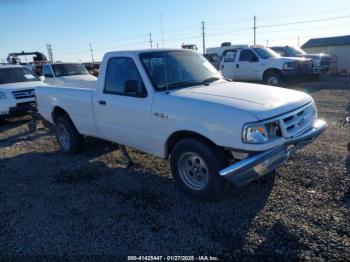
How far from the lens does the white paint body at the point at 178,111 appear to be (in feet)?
11.4

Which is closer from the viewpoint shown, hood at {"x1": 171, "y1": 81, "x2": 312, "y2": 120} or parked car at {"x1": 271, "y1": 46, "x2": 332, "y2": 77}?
hood at {"x1": 171, "y1": 81, "x2": 312, "y2": 120}

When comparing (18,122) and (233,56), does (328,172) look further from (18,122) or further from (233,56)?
(233,56)

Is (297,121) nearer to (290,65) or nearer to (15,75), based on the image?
(15,75)

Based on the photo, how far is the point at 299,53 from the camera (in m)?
18.5

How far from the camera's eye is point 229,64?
604 inches

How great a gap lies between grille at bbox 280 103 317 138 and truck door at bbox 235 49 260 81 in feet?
34.5

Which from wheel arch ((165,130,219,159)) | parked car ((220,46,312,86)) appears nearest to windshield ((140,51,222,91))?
wheel arch ((165,130,219,159))

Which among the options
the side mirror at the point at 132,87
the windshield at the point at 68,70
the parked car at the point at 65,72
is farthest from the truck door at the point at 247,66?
the side mirror at the point at 132,87

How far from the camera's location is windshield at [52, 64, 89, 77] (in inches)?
528

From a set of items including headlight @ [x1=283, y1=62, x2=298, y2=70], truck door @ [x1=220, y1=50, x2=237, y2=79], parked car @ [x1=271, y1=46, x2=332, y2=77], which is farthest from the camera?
parked car @ [x1=271, y1=46, x2=332, y2=77]

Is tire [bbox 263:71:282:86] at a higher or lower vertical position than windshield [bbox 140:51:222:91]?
lower

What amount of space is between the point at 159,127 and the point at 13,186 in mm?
2672

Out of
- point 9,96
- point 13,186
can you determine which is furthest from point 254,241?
point 9,96

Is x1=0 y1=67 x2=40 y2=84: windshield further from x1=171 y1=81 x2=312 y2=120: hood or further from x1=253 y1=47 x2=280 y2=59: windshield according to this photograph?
x1=253 y1=47 x2=280 y2=59: windshield
